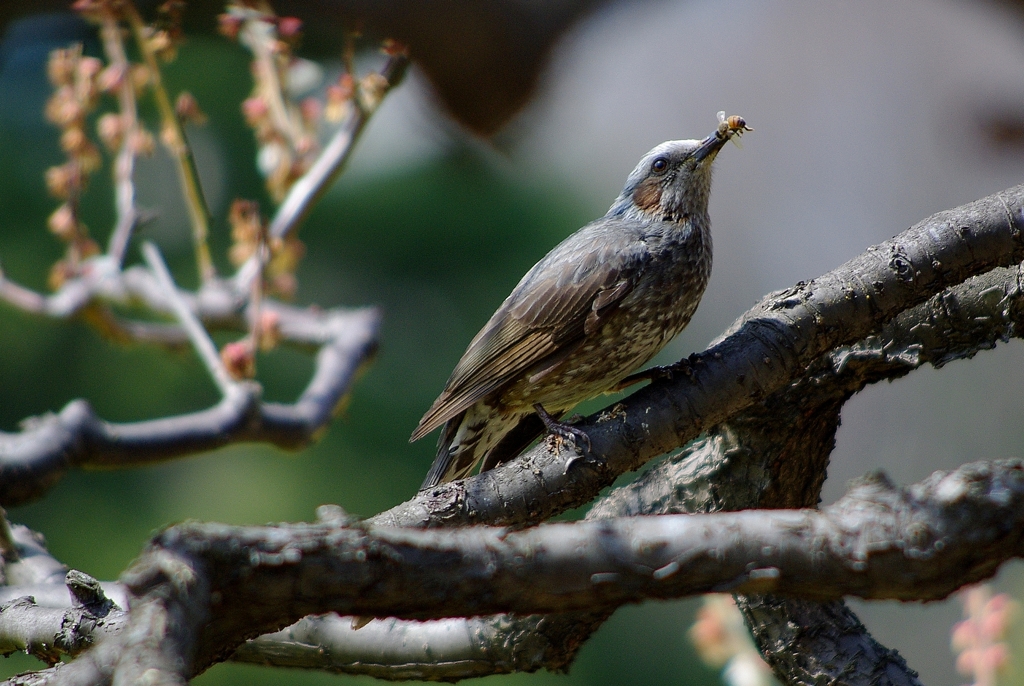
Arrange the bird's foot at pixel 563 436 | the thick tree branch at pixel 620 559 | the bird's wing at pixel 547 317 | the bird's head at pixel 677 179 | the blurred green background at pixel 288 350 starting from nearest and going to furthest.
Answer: the thick tree branch at pixel 620 559 → the bird's foot at pixel 563 436 → the bird's wing at pixel 547 317 → the bird's head at pixel 677 179 → the blurred green background at pixel 288 350

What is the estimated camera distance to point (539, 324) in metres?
2.52

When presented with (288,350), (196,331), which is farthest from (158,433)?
(288,350)

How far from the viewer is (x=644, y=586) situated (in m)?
1.17

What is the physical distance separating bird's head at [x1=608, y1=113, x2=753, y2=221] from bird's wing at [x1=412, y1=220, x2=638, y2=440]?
0.28 metres

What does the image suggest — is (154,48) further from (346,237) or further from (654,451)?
(346,237)

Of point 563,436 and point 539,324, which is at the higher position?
point 539,324

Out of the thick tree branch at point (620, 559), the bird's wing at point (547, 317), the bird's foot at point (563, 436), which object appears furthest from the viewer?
the bird's wing at point (547, 317)

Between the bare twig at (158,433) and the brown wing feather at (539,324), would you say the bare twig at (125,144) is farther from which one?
the brown wing feather at (539,324)

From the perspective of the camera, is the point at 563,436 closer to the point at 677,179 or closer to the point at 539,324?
the point at 539,324

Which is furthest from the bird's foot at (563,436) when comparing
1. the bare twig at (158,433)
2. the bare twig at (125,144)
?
the bare twig at (125,144)

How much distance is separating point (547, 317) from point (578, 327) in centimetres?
10

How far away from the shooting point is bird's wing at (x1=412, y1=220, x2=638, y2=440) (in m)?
2.46

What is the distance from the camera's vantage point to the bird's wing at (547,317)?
2465 millimetres

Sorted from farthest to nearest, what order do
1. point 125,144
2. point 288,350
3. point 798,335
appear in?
point 288,350 → point 125,144 → point 798,335
